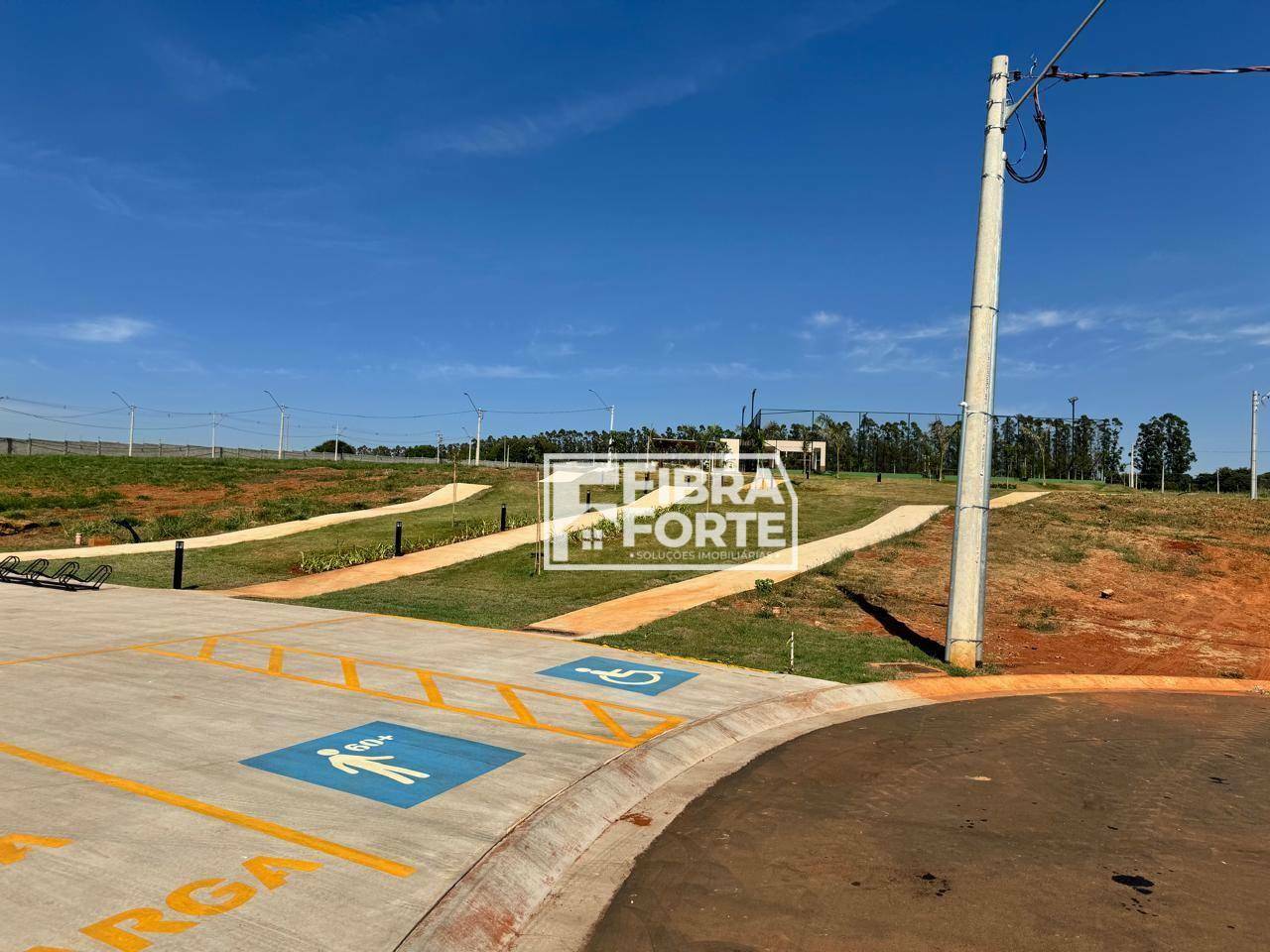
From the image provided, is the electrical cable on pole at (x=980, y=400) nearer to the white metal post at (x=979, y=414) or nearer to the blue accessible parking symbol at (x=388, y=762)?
the white metal post at (x=979, y=414)

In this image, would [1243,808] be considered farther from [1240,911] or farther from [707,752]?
[707,752]

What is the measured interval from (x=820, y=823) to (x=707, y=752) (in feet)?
6.47

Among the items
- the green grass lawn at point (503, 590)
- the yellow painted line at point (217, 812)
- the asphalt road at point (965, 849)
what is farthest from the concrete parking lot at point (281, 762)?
the green grass lawn at point (503, 590)

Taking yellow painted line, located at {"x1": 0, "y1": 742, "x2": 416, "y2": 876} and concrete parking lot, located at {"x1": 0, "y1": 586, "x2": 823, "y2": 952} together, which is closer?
concrete parking lot, located at {"x1": 0, "y1": 586, "x2": 823, "y2": 952}

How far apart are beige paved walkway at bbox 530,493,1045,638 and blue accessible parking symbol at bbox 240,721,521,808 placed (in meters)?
6.33

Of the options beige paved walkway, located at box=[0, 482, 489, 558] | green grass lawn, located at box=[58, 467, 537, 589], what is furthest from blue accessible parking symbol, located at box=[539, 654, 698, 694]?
beige paved walkway, located at box=[0, 482, 489, 558]

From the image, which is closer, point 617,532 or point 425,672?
point 425,672

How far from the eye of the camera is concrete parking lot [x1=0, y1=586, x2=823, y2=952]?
14.6 feet

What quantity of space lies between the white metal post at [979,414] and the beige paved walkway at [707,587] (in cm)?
558

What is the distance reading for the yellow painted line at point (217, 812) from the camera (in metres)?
5.08

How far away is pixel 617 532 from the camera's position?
27.5 meters

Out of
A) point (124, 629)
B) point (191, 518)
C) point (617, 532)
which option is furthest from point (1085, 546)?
point (191, 518)

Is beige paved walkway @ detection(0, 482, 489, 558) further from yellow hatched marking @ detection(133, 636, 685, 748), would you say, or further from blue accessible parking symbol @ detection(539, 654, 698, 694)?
blue accessible parking symbol @ detection(539, 654, 698, 694)

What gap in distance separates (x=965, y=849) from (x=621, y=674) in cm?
587
